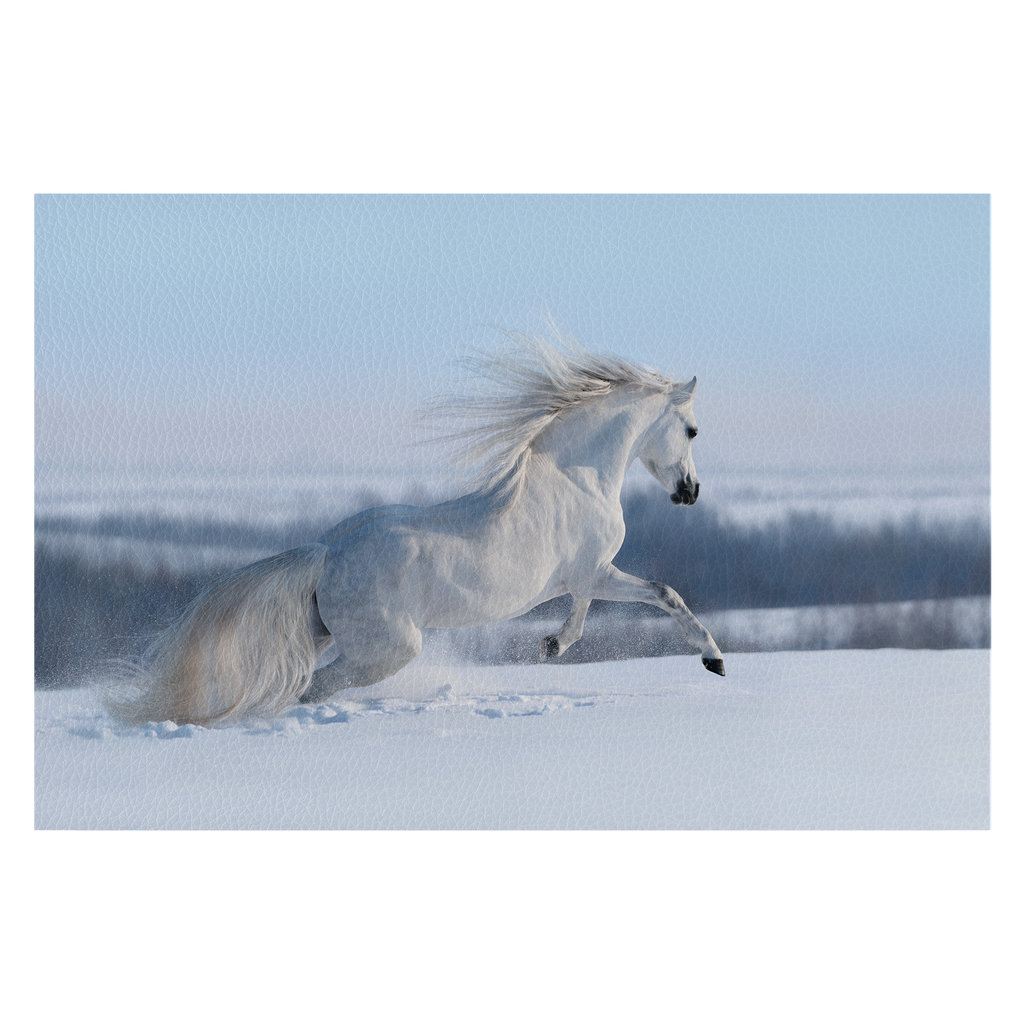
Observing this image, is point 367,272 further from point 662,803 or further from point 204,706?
point 662,803

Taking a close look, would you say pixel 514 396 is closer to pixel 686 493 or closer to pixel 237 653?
pixel 686 493

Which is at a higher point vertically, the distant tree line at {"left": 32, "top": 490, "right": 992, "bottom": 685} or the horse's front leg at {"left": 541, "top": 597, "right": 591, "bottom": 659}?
the distant tree line at {"left": 32, "top": 490, "right": 992, "bottom": 685}

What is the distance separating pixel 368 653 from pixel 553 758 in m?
0.74

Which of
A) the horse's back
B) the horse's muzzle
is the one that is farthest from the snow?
the horse's muzzle

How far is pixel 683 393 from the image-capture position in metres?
3.56

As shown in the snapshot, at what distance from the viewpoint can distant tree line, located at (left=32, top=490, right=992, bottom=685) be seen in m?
3.46

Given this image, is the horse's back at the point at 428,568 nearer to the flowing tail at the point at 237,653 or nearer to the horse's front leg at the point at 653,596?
the flowing tail at the point at 237,653

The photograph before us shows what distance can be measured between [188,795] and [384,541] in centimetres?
109

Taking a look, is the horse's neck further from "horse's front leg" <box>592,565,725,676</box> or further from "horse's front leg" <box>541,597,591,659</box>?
"horse's front leg" <box>541,597,591,659</box>

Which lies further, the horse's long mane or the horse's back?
the horse's long mane

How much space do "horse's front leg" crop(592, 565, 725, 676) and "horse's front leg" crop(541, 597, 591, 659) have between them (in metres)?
0.09

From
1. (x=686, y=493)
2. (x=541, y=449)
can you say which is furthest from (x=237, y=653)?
(x=686, y=493)

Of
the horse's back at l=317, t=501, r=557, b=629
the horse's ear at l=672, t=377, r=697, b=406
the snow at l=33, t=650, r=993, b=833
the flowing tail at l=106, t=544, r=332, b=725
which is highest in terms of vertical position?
the horse's ear at l=672, t=377, r=697, b=406

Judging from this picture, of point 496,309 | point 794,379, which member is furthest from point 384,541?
point 794,379
